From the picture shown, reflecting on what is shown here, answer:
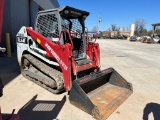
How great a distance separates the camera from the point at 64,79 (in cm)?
467

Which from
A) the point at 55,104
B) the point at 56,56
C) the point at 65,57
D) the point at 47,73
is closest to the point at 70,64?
the point at 65,57

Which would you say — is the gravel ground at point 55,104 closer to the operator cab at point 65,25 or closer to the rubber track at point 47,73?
the rubber track at point 47,73

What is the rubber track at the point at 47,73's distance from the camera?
468cm

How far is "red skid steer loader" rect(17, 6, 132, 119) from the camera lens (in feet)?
13.8

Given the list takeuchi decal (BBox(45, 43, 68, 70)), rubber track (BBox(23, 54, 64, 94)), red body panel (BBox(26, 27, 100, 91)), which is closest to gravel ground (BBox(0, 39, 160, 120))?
rubber track (BBox(23, 54, 64, 94))

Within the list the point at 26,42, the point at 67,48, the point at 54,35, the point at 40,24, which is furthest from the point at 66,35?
the point at 26,42

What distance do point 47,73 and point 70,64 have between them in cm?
89

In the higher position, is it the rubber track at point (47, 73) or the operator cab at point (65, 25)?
the operator cab at point (65, 25)

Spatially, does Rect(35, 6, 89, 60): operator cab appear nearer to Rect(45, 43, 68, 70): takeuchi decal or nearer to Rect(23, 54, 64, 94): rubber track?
Rect(45, 43, 68, 70): takeuchi decal

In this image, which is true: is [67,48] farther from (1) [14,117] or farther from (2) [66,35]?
(1) [14,117]

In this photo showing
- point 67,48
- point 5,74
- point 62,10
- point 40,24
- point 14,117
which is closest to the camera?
point 14,117

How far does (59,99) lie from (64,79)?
0.53 metres

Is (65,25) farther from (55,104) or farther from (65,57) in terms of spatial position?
(55,104)

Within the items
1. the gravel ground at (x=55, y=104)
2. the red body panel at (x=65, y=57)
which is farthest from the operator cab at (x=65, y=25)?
the gravel ground at (x=55, y=104)
